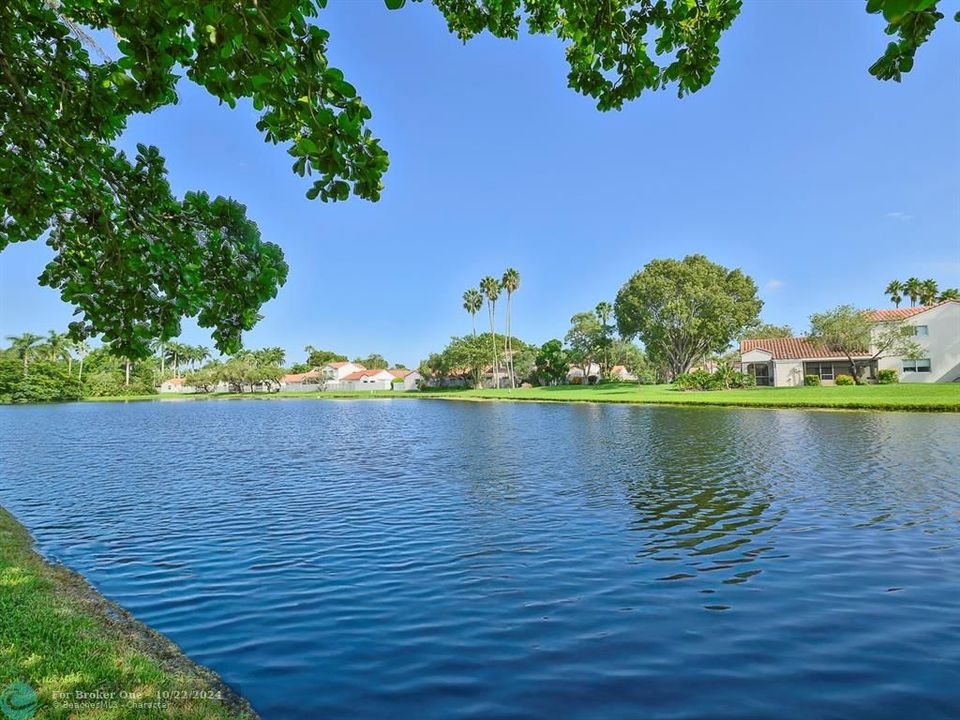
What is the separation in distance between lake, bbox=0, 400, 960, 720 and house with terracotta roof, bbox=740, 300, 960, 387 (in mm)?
46882

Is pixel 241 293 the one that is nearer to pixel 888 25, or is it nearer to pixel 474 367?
pixel 888 25

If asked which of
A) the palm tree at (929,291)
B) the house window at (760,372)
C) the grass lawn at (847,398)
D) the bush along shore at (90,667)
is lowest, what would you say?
the bush along shore at (90,667)

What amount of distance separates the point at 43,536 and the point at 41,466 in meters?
14.2

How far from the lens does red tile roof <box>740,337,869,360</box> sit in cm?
6631

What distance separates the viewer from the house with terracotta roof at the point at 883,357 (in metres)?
58.7

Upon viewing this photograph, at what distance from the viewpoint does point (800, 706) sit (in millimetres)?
6000

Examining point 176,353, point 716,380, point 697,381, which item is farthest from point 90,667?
point 176,353

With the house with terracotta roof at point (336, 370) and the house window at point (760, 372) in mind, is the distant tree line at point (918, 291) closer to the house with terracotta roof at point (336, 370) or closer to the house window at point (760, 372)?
the house window at point (760, 372)

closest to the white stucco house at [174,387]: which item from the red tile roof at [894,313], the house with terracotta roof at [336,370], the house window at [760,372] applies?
the house with terracotta roof at [336,370]

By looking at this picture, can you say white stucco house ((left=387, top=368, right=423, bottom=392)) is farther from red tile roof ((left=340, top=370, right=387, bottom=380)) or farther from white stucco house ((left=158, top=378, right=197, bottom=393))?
white stucco house ((left=158, top=378, right=197, bottom=393))

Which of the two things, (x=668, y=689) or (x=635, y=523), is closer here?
(x=668, y=689)

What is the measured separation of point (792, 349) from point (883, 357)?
33.1 feet

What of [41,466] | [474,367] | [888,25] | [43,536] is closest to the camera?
[888,25]

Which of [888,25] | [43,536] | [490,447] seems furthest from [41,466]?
[888,25]
